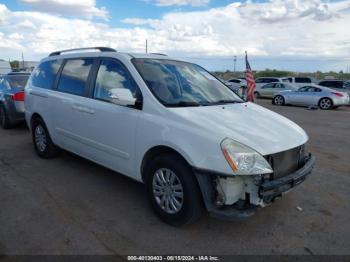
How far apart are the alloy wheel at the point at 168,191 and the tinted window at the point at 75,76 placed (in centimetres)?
190

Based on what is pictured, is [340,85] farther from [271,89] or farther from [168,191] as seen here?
[168,191]

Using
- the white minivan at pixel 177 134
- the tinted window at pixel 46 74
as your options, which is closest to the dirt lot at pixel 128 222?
the white minivan at pixel 177 134

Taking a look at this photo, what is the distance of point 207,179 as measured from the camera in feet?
10.1

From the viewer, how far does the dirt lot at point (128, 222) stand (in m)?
3.10

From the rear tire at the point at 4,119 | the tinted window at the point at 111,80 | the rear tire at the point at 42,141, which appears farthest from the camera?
the rear tire at the point at 4,119

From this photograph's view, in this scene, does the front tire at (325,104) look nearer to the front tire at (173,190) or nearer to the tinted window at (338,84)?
the tinted window at (338,84)

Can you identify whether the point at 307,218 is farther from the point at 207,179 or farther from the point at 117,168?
the point at 117,168

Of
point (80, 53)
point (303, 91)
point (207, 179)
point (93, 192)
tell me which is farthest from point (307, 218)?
point (303, 91)

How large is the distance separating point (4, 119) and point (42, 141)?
3526mm

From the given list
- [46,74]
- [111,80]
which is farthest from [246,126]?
[46,74]

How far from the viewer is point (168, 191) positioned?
135 inches

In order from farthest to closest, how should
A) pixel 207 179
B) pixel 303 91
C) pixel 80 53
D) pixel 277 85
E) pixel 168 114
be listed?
pixel 277 85
pixel 303 91
pixel 80 53
pixel 168 114
pixel 207 179

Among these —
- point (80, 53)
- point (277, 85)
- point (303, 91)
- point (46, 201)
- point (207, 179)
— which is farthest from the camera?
point (277, 85)

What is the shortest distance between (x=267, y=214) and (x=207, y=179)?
1.19m
